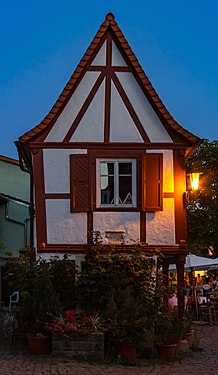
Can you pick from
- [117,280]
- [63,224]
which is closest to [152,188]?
[63,224]

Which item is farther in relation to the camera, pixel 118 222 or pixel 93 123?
pixel 93 123

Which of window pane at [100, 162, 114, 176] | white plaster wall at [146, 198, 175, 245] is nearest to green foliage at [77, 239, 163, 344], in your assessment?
white plaster wall at [146, 198, 175, 245]

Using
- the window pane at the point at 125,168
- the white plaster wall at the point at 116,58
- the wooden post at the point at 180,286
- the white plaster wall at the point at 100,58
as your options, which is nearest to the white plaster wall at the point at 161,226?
the wooden post at the point at 180,286

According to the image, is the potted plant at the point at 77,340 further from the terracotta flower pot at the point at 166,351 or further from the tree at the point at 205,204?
the tree at the point at 205,204

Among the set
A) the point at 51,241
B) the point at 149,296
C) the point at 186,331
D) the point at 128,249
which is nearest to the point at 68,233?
the point at 51,241

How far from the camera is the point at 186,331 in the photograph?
1496 cm

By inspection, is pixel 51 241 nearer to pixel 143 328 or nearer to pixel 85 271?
pixel 85 271

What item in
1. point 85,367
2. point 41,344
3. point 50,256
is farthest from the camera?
point 50,256

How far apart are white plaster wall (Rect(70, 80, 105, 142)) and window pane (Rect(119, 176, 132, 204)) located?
1.27m

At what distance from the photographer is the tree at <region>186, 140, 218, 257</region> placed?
2902 cm

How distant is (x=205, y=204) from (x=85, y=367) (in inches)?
767

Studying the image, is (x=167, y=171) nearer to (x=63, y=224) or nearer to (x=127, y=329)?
(x=63, y=224)

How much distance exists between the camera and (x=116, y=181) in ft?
52.9

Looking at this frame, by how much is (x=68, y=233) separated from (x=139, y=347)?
4.36 meters
